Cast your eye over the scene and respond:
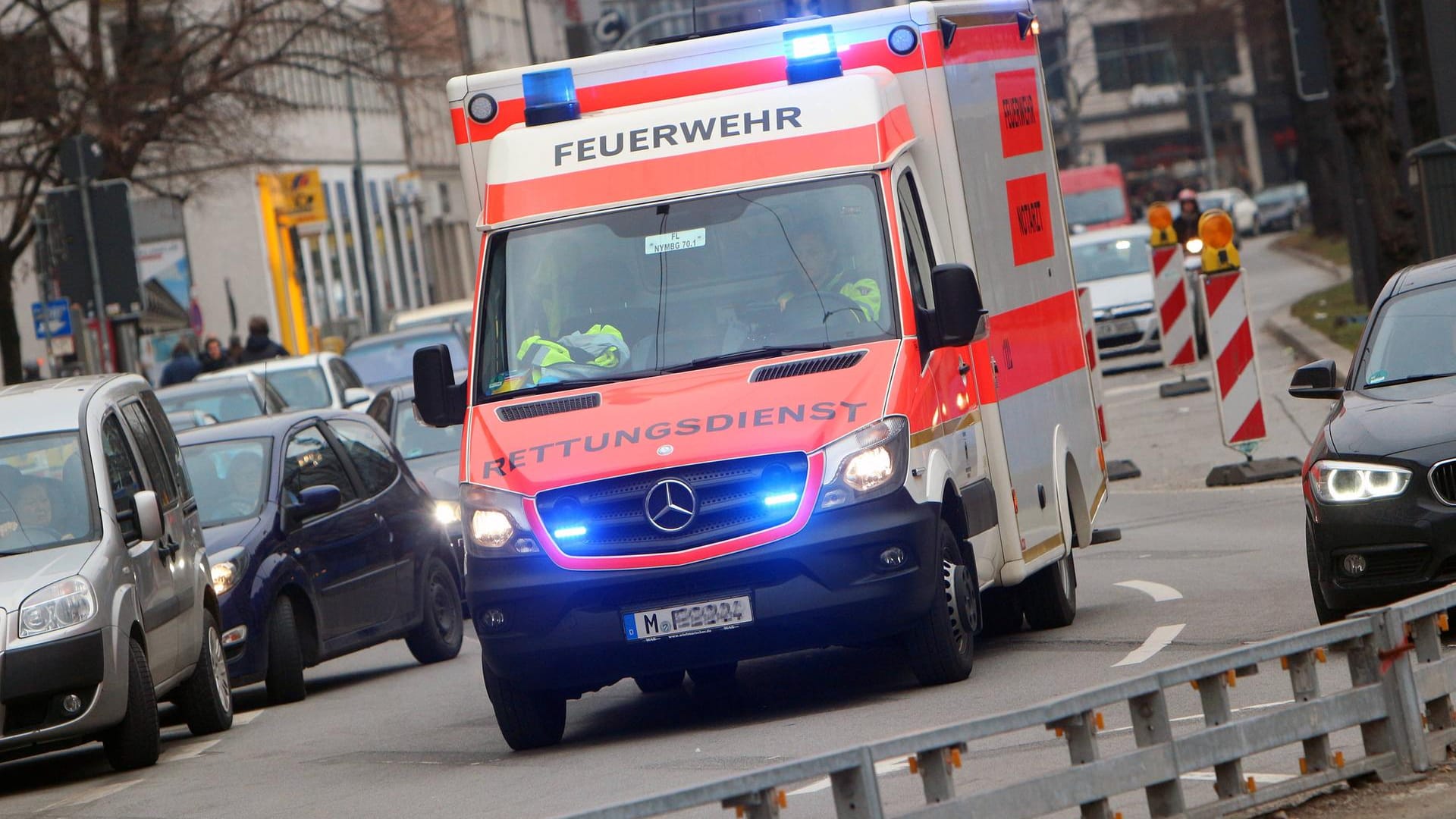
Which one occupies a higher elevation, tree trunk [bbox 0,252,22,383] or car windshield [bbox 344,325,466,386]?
tree trunk [bbox 0,252,22,383]

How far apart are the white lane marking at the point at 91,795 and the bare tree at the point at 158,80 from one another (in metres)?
23.9

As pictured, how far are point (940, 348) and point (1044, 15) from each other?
280ft

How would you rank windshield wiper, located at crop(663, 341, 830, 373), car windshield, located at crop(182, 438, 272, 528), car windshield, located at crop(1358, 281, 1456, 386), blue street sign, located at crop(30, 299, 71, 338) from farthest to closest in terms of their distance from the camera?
blue street sign, located at crop(30, 299, 71, 338)
car windshield, located at crop(182, 438, 272, 528)
car windshield, located at crop(1358, 281, 1456, 386)
windshield wiper, located at crop(663, 341, 830, 373)

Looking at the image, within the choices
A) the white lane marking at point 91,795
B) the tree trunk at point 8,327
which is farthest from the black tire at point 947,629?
the tree trunk at point 8,327

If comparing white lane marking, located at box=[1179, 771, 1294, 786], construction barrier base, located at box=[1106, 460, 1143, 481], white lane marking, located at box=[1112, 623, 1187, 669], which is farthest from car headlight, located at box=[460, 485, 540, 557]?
construction barrier base, located at box=[1106, 460, 1143, 481]

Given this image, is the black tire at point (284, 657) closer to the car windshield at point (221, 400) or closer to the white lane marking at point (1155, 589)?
the white lane marking at point (1155, 589)

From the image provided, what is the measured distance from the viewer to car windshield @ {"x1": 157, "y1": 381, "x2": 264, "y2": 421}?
2253cm

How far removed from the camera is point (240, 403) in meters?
22.8

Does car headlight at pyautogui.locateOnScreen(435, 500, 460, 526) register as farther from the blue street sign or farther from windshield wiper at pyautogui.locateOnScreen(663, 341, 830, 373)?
the blue street sign

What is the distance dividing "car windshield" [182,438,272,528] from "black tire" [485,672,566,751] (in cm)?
435

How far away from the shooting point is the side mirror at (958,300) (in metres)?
10.1

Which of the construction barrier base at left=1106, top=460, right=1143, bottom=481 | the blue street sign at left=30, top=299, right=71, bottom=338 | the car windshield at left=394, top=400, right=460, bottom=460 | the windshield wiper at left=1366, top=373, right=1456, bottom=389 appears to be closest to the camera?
the windshield wiper at left=1366, top=373, right=1456, bottom=389

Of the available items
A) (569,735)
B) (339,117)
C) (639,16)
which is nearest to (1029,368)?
(569,735)

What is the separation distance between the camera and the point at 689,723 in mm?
10547
